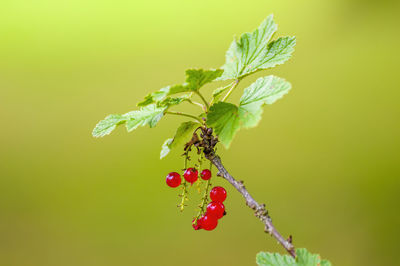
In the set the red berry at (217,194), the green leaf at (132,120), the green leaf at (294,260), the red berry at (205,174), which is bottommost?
the green leaf at (294,260)

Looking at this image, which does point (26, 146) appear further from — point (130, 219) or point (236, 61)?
point (236, 61)

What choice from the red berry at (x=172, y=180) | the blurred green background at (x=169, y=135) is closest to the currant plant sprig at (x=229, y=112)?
the red berry at (x=172, y=180)

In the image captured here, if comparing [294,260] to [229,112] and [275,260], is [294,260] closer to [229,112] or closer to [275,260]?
[275,260]

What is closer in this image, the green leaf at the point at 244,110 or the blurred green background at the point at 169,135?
the green leaf at the point at 244,110

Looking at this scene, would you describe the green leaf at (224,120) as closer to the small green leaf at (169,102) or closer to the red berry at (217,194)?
the small green leaf at (169,102)

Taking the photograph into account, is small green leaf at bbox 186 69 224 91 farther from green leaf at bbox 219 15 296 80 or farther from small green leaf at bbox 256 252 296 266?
small green leaf at bbox 256 252 296 266

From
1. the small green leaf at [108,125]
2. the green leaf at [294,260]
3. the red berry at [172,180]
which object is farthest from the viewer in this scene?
the red berry at [172,180]

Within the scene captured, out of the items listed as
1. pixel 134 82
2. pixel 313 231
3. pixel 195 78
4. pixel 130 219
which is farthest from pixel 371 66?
pixel 195 78
